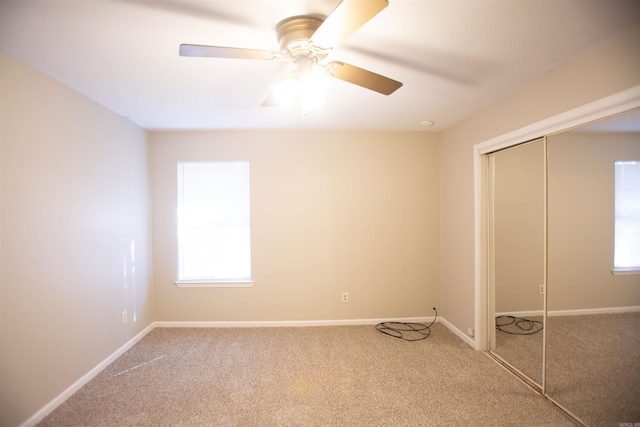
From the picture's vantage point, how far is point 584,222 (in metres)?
1.86

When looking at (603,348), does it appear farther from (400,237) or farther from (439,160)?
(439,160)

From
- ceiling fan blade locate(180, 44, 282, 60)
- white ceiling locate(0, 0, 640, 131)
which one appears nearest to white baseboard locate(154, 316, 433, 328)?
white ceiling locate(0, 0, 640, 131)

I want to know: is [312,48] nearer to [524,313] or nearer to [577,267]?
[577,267]

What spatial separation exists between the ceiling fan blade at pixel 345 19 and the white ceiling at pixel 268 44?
0.24m

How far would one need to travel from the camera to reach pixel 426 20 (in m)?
1.38

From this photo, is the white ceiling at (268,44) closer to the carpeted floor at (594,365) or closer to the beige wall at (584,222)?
the beige wall at (584,222)

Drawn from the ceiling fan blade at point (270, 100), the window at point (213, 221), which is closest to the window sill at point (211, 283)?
the window at point (213, 221)

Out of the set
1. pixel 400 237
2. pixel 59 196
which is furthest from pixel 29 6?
pixel 400 237

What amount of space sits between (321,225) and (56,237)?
238 cm

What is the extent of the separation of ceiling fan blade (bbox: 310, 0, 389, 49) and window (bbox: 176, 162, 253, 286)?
2341 millimetres

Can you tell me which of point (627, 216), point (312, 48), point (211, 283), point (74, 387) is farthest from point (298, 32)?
point (74, 387)

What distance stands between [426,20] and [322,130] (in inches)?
78.4

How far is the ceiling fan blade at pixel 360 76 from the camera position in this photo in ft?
4.51

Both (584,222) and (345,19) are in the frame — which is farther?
(584,222)
